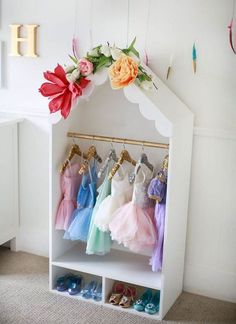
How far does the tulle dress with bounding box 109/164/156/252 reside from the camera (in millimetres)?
2533

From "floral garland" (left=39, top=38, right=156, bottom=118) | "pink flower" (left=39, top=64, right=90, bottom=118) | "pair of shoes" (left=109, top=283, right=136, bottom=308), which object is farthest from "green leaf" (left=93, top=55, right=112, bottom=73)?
"pair of shoes" (left=109, top=283, right=136, bottom=308)

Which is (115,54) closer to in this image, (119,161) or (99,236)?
(119,161)

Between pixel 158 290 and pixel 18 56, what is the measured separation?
5.47 feet

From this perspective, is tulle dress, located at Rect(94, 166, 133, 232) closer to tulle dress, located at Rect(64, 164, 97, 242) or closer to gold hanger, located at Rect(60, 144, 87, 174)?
tulle dress, located at Rect(64, 164, 97, 242)

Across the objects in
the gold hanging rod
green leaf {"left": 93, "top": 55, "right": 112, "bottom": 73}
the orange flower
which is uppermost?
green leaf {"left": 93, "top": 55, "right": 112, "bottom": 73}

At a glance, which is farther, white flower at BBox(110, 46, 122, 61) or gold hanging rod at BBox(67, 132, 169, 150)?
gold hanging rod at BBox(67, 132, 169, 150)

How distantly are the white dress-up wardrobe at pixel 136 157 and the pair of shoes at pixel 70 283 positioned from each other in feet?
0.12

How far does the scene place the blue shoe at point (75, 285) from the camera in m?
2.77

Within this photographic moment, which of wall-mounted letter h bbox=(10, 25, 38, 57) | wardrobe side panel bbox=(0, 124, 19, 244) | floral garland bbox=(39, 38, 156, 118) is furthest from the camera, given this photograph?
wardrobe side panel bbox=(0, 124, 19, 244)

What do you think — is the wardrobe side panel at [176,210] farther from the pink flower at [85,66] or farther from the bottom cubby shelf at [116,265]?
the pink flower at [85,66]

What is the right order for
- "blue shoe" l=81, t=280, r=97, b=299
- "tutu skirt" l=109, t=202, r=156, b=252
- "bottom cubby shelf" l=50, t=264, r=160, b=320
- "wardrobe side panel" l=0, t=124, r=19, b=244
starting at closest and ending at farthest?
1. "tutu skirt" l=109, t=202, r=156, b=252
2. "bottom cubby shelf" l=50, t=264, r=160, b=320
3. "blue shoe" l=81, t=280, r=97, b=299
4. "wardrobe side panel" l=0, t=124, r=19, b=244

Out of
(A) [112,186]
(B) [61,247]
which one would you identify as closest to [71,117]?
(A) [112,186]

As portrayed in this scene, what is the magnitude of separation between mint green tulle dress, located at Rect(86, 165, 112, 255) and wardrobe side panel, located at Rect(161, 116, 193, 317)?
A: 0.37 m

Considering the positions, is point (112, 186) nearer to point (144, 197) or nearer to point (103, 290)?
point (144, 197)
